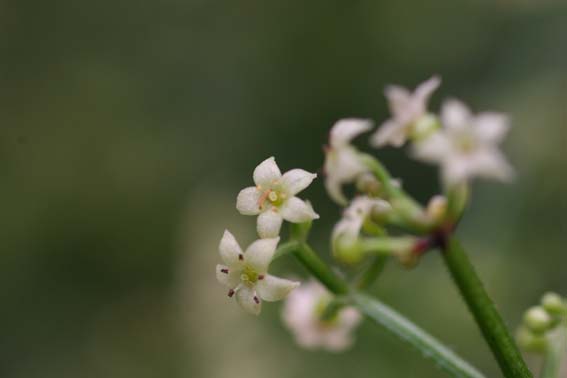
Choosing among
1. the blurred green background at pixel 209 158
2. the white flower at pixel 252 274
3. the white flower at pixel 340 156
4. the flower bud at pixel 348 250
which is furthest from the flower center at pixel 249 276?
the blurred green background at pixel 209 158

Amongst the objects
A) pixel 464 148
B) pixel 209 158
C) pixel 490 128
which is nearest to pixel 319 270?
pixel 464 148

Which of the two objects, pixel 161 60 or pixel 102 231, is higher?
pixel 161 60

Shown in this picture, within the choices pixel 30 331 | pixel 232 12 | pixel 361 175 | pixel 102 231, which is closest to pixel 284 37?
pixel 232 12

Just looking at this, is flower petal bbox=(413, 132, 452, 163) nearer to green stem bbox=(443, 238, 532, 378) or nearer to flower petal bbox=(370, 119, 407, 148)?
flower petal bbox=(370, 119, 407, 148)

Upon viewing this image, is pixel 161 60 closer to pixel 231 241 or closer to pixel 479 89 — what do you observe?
pixel 479 89

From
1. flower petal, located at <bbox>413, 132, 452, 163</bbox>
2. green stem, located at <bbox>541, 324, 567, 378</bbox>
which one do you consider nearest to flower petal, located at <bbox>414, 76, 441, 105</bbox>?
flower petal, located at <bbox>413, 132, 452, 163</bbox>

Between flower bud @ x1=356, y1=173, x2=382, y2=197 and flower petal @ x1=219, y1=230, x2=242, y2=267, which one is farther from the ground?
flower petal @ x1=219, y1=230, x2=242, y2=267
